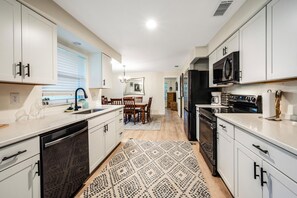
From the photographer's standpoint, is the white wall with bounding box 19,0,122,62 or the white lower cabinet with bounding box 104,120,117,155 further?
the white lower cabinet with bounding box 104,120,117,155

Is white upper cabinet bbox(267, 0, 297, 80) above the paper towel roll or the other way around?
above

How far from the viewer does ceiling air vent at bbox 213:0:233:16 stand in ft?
6.01

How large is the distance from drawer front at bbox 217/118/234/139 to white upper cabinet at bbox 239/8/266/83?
631 mm

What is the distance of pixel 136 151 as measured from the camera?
2908 mm

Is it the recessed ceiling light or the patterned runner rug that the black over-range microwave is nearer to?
the recessed ceiling light

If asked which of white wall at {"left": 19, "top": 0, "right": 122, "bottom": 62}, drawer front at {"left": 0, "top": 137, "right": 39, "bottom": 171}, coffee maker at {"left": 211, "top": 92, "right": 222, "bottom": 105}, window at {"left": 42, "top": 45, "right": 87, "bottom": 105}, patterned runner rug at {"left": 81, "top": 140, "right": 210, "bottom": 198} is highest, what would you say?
white wall at {"left": 19, "top": 0, "right": 122, "bottom": 62}

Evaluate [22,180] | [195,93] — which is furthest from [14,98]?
[195,93]

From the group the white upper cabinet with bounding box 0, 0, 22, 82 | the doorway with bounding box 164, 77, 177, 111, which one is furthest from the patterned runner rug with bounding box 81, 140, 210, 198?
the doorway with bounding box 164, 77, 177, 111

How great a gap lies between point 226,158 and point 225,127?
0.37m

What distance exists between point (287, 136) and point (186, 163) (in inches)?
67.3

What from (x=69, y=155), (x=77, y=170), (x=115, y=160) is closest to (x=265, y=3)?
(x=69, y=155)

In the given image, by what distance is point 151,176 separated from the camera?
80.2 inches

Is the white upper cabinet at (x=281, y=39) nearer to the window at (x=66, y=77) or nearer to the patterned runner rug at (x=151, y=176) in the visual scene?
the patterned runner rug at (x=151, y=176)

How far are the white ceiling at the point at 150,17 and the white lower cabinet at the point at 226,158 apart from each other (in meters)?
1.78
